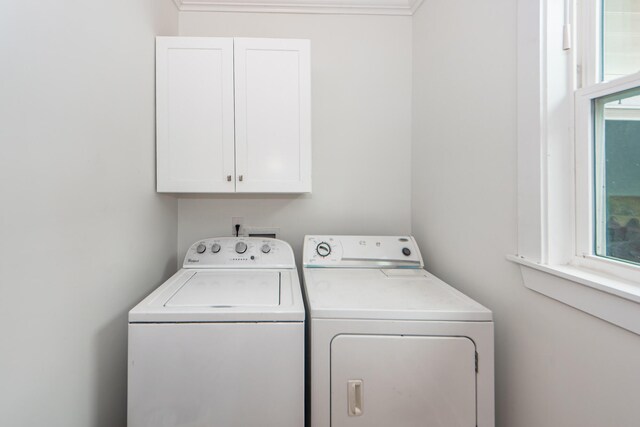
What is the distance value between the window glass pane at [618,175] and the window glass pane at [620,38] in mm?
70

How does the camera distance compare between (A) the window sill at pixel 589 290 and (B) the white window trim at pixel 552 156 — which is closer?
(A) the window sill at pixel 589 290

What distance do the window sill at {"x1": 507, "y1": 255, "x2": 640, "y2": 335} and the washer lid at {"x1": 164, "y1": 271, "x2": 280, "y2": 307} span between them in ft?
2.91

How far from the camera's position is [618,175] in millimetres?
842

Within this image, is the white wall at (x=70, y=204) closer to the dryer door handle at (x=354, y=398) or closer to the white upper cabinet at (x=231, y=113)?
the white upper cabinet at (x=231, y=113)

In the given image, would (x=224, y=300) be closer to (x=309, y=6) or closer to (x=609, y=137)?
(x=609, y=137)

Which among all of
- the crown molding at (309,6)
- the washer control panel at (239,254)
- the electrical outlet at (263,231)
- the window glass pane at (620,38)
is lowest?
the washer control panel at (239,254)

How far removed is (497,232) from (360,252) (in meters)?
0.74

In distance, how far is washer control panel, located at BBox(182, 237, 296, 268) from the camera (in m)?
1.64

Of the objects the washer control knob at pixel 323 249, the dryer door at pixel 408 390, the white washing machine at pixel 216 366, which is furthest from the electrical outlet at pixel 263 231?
the dryer door at pixel 408 390

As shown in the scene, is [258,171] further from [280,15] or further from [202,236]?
[280,15]

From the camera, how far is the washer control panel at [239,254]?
1.64 m

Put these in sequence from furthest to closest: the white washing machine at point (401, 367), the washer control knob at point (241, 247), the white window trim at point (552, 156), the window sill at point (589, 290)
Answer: the washer control knob at point (241, 247) → the white washing machine at point (401, 367) → the white window trim at point (552, 156) → the window sill at point (589, 290)

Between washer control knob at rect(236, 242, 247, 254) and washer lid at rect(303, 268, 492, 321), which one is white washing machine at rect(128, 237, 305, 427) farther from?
washer control knob at rect(236, 242, 247, 254)

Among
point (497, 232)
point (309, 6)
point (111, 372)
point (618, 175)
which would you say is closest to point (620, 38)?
point (618, 175)
